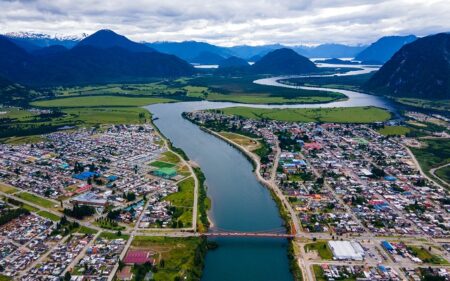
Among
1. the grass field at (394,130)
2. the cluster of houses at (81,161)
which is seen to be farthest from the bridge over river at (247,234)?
the grass field at (394,130)

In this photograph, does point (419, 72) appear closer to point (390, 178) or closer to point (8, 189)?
point (390, 178)

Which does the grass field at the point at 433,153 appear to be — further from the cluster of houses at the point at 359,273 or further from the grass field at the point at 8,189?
the grass field at the point at 8,189

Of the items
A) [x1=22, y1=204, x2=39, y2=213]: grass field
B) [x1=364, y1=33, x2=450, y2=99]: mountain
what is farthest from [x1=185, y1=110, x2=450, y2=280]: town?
[x1=364, y1=33, x2=450, y2=99]: mountain

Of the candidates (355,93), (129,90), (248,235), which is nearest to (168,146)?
(248,235)

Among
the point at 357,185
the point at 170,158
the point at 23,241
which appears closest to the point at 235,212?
the point at 357,185

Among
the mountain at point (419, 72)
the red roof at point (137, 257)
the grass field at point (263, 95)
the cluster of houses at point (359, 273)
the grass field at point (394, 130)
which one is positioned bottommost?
the red roof at point (137, 257)

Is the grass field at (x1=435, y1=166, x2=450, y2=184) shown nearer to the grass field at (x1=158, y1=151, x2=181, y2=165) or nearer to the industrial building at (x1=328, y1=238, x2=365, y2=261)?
the industrial building at (x1=328, y1=238, x2=365, y2=261)

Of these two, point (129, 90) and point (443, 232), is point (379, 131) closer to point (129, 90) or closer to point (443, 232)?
point (443, 232)
